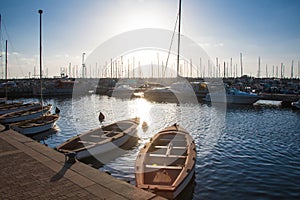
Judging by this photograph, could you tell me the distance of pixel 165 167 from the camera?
996 cm

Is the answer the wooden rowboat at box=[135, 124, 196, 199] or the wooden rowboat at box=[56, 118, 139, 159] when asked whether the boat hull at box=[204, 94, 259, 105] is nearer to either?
the wooden rowboat at box=[56, 118, 139, 159]

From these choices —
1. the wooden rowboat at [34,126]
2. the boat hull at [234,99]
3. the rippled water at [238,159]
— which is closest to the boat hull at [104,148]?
the rippled water at [238,159]

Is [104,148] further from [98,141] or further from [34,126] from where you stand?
[34,126]

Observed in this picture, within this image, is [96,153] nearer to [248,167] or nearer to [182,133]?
[182,133]

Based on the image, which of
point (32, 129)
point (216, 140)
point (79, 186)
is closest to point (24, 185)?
point (79, 186)

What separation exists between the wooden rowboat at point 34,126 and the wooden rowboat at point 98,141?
6072 mm

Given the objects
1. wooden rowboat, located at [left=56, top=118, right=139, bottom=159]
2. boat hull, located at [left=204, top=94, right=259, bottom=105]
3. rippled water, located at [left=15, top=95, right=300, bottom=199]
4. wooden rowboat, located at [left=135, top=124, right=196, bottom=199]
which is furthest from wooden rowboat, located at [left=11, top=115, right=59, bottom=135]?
boat hull, located at [left=204, top=94, right=259, bottom=105]

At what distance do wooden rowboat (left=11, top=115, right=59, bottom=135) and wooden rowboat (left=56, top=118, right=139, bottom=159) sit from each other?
6072mm

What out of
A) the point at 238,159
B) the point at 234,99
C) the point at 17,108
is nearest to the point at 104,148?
the point at 238,159

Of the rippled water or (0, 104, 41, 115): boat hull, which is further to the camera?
(0, 104, 41, 115): boat hull

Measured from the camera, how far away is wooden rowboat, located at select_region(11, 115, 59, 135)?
18.6 metres

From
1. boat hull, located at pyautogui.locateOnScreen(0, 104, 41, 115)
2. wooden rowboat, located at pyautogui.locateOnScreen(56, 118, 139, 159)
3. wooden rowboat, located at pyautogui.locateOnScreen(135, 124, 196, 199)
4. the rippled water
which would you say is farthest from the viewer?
boat hull, located at pyautogui.locateOnScreen(0, 104, 41, 115)

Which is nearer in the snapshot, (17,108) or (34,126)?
(34,126)

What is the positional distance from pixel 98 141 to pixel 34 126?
23.4ft
